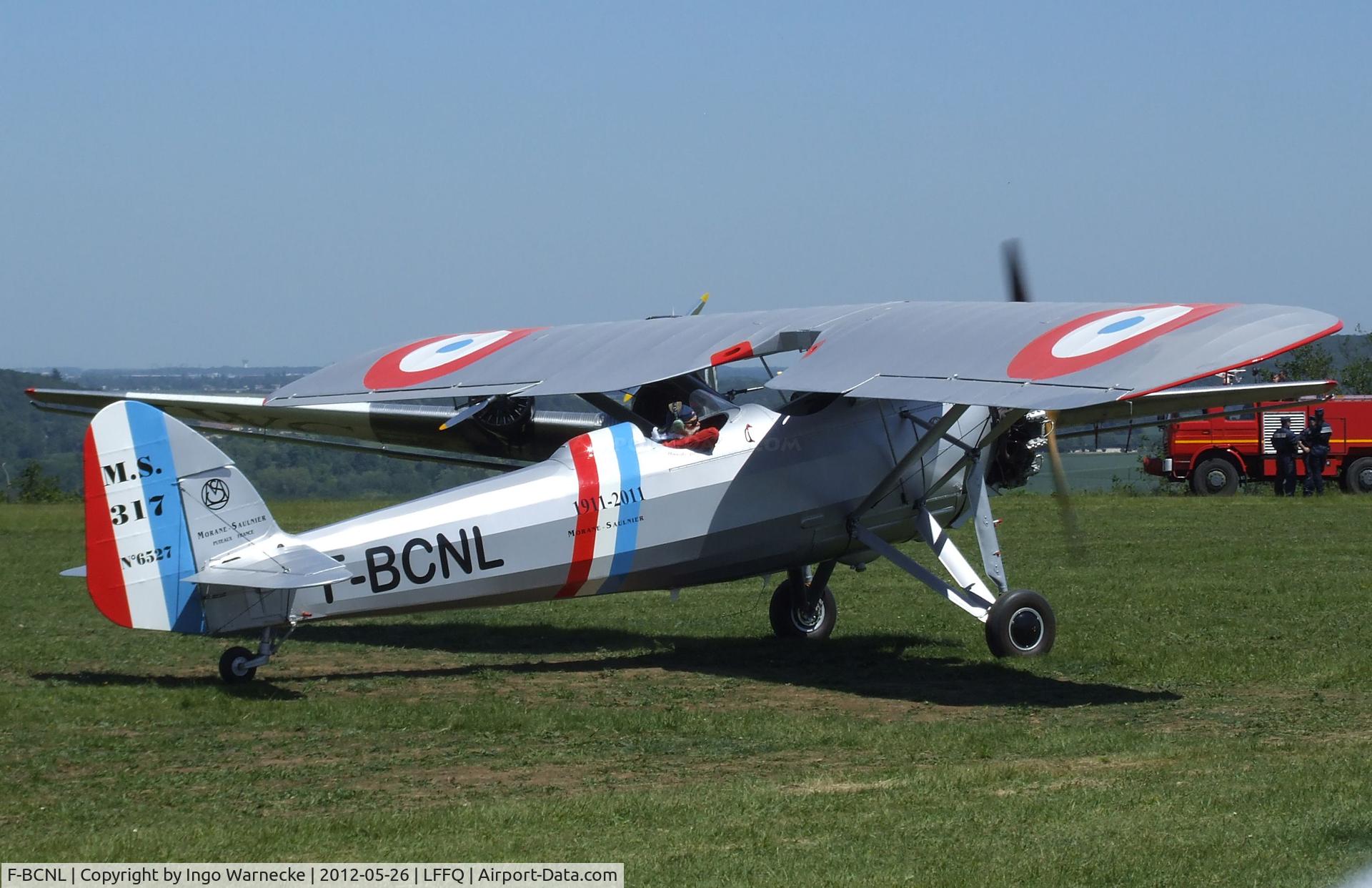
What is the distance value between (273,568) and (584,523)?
233 centimetres

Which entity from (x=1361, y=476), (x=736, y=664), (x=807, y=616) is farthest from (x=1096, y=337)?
(x=1361, y=476)

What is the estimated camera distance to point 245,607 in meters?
9.87

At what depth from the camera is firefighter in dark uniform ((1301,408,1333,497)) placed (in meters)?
28.1

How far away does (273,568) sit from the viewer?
382 inches

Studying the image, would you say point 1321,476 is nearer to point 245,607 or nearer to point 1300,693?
point 1300,693

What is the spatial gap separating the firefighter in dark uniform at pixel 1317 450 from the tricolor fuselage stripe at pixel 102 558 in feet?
78.8

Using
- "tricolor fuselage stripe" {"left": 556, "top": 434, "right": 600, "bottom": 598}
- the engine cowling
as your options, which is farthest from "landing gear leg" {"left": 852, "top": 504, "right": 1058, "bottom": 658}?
"tricolor fuselage stripe" {"left": 556, "top": 434, "right": 600, "bottom": 598}

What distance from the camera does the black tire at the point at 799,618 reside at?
1334 centimetres

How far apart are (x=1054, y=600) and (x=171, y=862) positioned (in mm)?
10546

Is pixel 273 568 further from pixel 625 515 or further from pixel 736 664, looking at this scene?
pixel 736 664

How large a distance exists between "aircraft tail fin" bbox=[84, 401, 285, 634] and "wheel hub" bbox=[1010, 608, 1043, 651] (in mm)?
5711

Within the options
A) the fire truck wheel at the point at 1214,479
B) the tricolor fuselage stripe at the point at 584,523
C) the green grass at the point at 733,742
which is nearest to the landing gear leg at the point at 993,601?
the green grass at the point at 733,742

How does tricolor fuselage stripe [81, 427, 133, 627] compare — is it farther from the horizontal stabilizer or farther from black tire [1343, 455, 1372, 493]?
black tire [1343, 455, 1372, 493]

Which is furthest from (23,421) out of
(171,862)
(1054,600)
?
(171,862)
